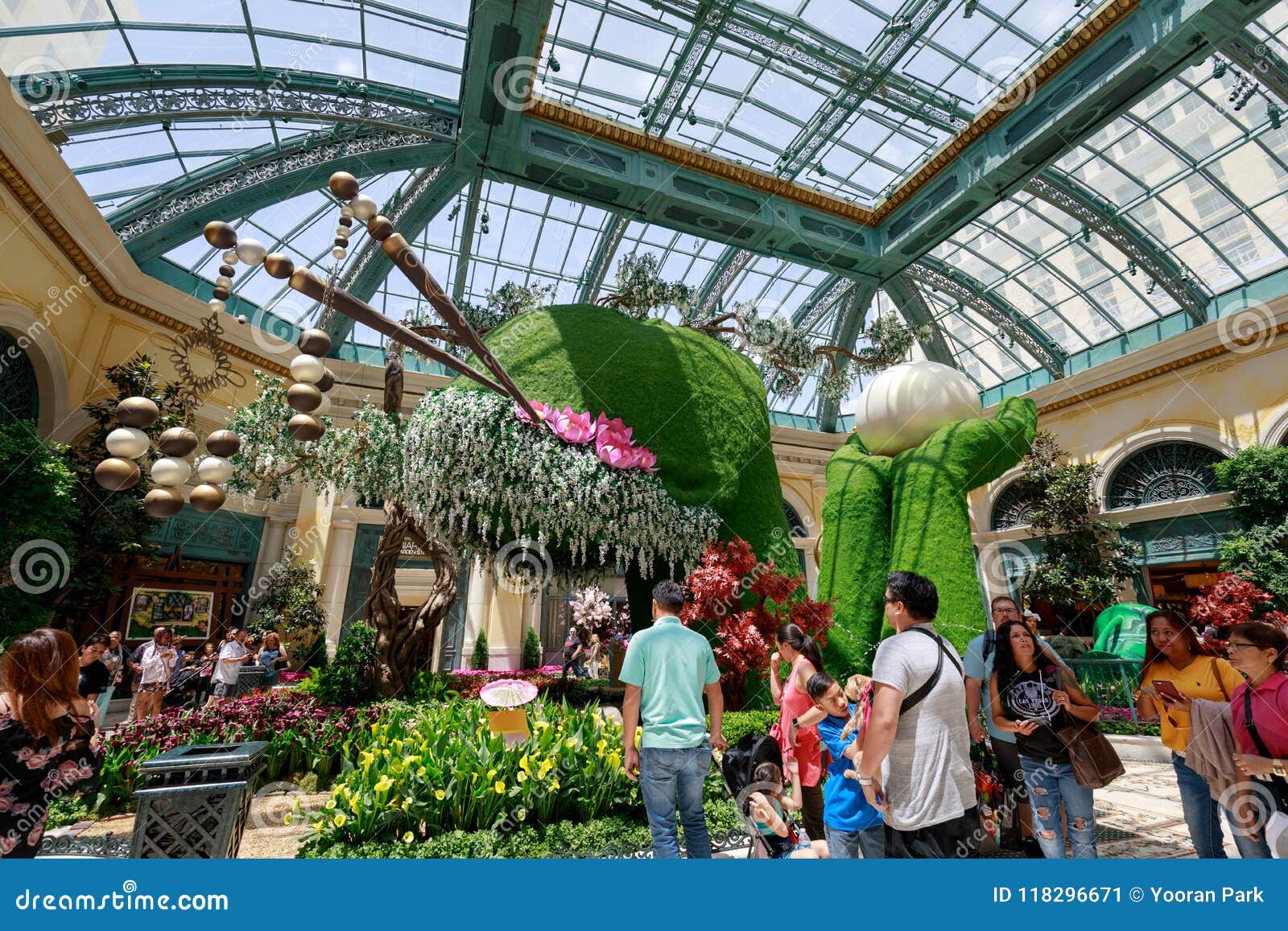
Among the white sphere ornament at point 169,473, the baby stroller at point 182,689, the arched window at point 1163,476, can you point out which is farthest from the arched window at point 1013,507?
the baby stroller at point 182,689

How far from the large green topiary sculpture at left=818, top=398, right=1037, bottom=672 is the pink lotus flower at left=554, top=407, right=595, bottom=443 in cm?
314

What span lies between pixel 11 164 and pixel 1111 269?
1880 centimetres

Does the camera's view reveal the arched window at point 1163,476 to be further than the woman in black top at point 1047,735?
Yes

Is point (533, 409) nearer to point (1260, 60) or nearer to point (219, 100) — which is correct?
point (219, 100)

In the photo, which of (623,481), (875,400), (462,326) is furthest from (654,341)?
(462,326)

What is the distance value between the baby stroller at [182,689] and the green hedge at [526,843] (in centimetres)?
743

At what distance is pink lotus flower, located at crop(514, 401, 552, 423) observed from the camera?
19.7 feet

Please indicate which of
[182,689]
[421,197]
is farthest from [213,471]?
[421,197]

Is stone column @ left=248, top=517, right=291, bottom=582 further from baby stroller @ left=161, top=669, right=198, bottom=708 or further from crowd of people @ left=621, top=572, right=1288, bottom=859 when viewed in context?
crowd of people @ left=621, top=572, right=1288, bottom=859

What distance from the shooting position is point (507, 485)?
19.2ft

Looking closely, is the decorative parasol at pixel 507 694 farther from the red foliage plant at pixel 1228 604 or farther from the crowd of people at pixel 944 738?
the red foliage plant at pixel 1228 604

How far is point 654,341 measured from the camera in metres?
7.16

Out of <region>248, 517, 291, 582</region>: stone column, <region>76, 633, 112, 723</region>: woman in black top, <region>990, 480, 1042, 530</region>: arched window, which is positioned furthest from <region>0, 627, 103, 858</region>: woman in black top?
<region>990, 480, 1042, 530</region>: arched window

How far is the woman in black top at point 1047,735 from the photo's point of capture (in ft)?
9.59
